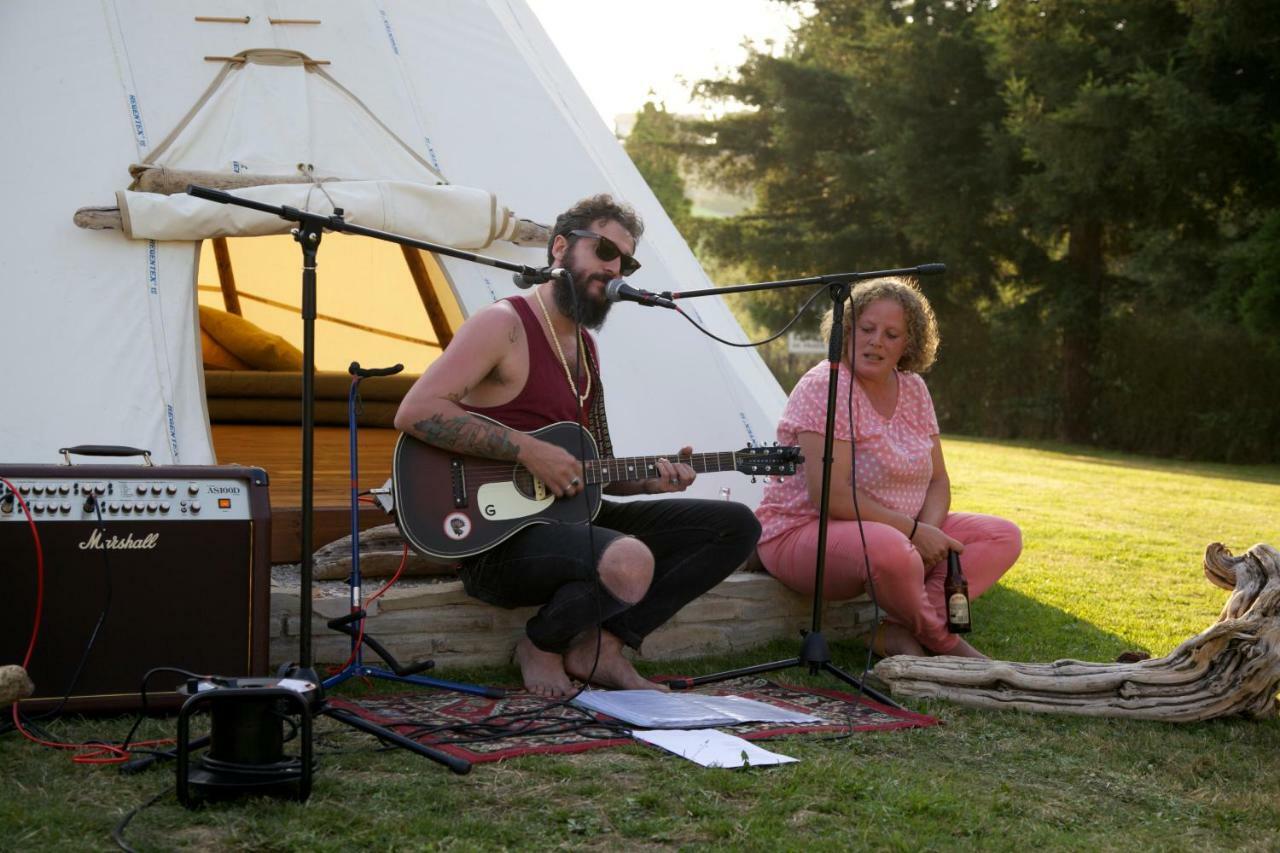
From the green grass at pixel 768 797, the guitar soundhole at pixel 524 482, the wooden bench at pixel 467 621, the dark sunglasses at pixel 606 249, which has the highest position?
the dark sunglasses at pixel 606 249

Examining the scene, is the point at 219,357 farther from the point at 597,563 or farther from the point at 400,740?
the point at 400,740

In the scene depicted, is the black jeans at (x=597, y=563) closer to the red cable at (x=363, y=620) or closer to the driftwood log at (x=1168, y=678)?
the red cable at (x=363, y=620)

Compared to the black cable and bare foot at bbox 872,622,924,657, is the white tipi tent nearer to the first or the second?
bare foot at bbox 872,622,924,657

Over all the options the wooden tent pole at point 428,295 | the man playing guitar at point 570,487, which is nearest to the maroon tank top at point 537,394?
the man playing guitar at point 570,487

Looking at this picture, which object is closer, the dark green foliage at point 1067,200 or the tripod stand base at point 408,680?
the tripod stand base at point 408,680

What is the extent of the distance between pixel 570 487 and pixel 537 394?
0.88 ft

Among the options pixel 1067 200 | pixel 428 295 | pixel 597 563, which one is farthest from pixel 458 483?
pixel 1067 200

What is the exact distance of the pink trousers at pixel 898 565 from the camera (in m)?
3.78

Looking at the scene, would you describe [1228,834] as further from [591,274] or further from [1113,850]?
[591,274]

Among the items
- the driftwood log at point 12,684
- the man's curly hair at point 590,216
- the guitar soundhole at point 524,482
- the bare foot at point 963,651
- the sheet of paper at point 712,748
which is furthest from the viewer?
the bare foot at point 963,651

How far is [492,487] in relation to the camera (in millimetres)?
3412

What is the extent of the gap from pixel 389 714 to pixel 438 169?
229 centimetres

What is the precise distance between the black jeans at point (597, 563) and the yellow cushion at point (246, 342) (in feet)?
11.8

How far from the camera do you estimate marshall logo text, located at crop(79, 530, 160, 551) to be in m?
3.00
